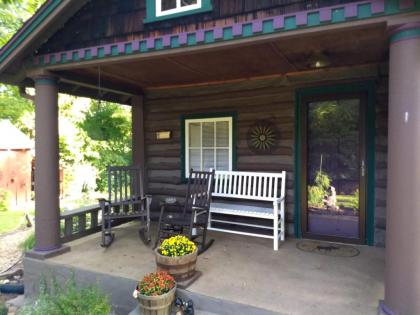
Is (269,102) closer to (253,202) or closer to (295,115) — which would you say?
(295,115)

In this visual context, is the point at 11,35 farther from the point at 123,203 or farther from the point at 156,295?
the point at 156,295

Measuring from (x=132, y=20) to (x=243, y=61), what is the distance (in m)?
1.33

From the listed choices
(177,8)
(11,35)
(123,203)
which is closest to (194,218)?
Result: (123,203)

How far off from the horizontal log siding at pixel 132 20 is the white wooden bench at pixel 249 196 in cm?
212

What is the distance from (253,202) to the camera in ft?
15.0

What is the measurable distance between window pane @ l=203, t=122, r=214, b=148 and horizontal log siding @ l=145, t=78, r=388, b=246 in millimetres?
212

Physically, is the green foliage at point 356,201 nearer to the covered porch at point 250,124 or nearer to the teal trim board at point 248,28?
the covered porch at point 250,124

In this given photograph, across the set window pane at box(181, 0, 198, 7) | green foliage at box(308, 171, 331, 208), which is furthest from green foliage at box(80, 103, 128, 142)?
green foliage at box(308, 171, 331, 208)

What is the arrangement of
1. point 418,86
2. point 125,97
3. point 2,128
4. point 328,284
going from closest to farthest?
point 418,86 < point 328,284 < point 125,97 < point 2,128

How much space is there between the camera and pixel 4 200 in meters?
9.39

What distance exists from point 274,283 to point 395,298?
994 millimetres

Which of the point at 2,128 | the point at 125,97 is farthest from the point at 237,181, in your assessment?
the point at 2,128

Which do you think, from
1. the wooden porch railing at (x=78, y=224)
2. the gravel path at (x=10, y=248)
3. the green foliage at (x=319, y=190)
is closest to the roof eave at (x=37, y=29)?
the wooden porch railing at (x=78, y=224)

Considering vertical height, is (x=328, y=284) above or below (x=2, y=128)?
below
